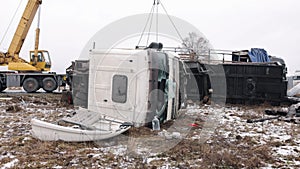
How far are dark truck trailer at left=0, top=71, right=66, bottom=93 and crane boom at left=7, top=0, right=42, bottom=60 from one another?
1.48 metres

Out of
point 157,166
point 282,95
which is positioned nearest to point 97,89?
point 157,166

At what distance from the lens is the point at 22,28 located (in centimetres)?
1681

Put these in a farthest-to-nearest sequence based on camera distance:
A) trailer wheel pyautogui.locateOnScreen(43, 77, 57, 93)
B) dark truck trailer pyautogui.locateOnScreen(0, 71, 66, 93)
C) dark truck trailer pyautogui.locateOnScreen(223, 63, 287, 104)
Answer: trailer wheel pyautogui.locateOnScreen(43, 77, 57, 93), dark truck trailer pyautogui.locateOnScreen(0, 71, 66, 93), dark truck trailer pyautogui.locateOnScreen(223, 63, 287, 104)

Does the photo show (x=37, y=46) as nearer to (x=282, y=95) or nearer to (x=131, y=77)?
(x=131, y=77)

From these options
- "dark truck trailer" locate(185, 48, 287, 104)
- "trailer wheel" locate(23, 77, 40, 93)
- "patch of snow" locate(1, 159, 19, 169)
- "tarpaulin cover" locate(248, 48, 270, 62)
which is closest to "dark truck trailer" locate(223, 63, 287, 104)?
"dark truck trailer" locate(185, 48, 287, 104)

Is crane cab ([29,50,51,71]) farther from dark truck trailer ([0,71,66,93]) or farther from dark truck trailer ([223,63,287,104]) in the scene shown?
dark truck trailer ([223,63,287,104])

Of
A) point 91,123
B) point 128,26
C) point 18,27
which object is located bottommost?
point 91,123

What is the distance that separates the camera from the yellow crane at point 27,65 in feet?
53.0

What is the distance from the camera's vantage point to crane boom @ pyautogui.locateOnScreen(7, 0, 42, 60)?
16766mm

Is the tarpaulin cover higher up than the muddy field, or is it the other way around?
the tarpaulin cover

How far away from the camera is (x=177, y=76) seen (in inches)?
268

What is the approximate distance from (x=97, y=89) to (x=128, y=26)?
9.99 feet

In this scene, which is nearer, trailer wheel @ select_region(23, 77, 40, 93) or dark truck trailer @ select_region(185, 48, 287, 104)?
dark truck trailer @ select_region(185, 48, 287, 104)

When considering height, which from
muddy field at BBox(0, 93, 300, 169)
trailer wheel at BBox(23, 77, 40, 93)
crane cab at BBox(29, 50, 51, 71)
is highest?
crane cab at BBox(29, 50, 51, 71)
